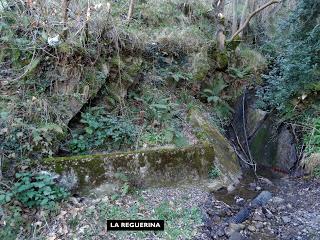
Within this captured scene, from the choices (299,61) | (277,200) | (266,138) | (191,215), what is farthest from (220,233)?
(299,61)

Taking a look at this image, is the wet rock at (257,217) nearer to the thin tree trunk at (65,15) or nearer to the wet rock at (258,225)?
the wet rock at (258,225)

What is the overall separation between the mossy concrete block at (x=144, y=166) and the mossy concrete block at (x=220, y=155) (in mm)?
277

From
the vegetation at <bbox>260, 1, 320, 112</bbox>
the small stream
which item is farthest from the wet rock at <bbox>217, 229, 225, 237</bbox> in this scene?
the vegetation at <bbox>260, 1, 320, 112</bbox>

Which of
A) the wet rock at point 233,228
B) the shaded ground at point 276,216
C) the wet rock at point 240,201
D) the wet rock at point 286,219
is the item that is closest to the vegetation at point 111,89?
the shaded ground at point 276,216

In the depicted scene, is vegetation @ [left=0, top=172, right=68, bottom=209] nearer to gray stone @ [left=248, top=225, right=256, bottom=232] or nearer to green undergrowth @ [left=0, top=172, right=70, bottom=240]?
green undergrowth @ [left=0, top=172, right=70, bottom=240]

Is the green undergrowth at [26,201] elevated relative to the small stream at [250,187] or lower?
elevated

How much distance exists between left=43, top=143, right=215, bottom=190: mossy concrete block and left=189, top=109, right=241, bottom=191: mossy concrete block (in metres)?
0.28

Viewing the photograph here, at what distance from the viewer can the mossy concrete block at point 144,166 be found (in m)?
4.24

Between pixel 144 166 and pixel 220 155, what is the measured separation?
1671mm

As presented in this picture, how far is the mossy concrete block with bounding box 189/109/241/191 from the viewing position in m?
5.21

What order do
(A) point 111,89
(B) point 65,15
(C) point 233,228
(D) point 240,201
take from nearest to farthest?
(C) point 233,228 < (D) point 240,201 < (B) point 65,15 < (A) point 111,89

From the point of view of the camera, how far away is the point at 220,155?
18.2 ft

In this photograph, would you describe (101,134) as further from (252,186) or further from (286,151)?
(286,151)

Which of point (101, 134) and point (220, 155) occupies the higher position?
point (101, 134)
